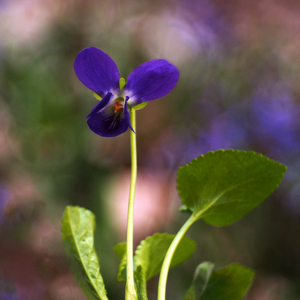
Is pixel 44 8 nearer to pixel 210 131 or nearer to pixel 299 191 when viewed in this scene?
pixel 210 131

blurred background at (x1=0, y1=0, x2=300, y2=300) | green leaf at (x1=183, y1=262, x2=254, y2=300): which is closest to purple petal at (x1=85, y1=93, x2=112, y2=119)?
green leaf at (x1=183, y1=262, x2=254, y2=300)

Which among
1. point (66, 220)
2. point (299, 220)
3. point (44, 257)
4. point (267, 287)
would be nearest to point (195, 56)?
point (299, 220)

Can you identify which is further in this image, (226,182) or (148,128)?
(148,128)

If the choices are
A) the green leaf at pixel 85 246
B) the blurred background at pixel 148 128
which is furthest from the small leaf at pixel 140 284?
the blurred background at pixel 148 128

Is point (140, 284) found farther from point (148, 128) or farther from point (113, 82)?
point (148, 128)

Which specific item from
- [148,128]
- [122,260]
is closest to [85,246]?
[122,260]

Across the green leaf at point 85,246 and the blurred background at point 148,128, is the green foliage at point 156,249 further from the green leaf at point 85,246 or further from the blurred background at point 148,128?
the blurred background at point 148,128

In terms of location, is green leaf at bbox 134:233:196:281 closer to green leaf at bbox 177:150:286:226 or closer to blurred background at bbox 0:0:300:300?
green leaf at bbox 177:150:286:226
